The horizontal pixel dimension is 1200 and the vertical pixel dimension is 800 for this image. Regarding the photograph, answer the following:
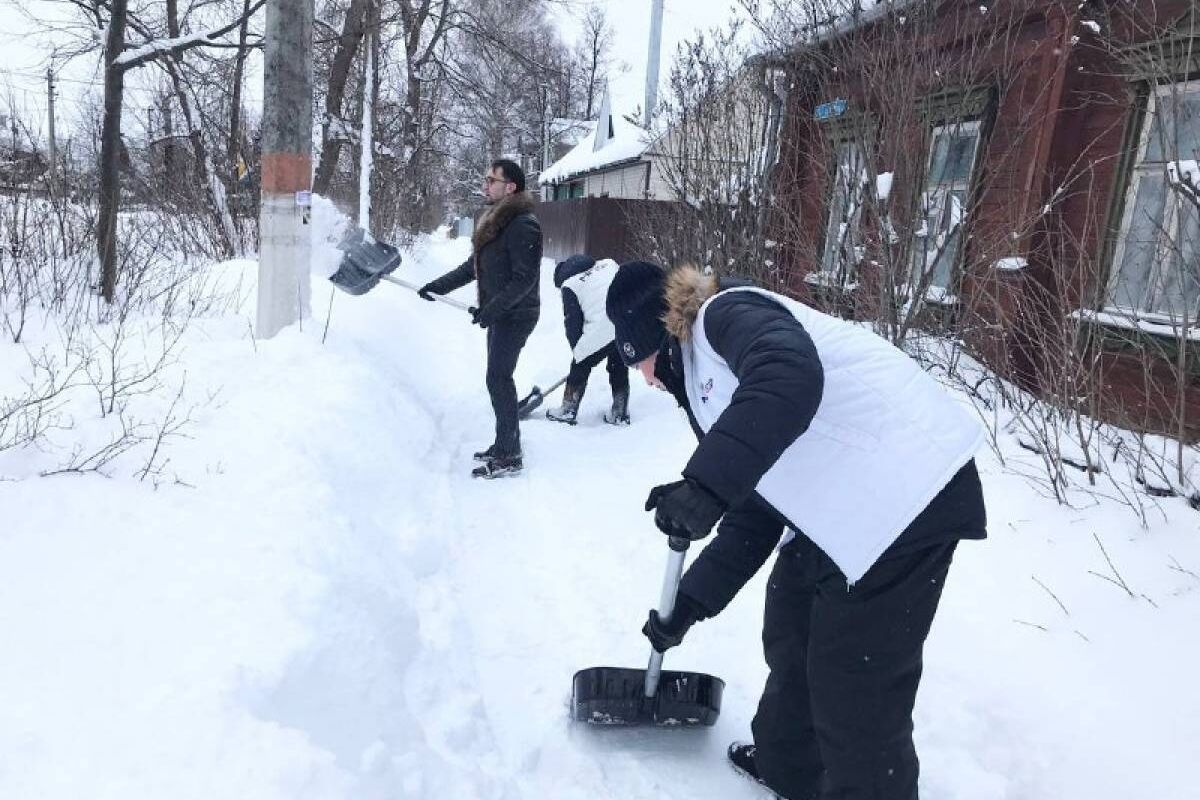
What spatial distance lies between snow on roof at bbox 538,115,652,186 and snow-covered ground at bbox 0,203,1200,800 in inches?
560

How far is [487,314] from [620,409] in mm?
1926

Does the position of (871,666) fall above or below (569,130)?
below

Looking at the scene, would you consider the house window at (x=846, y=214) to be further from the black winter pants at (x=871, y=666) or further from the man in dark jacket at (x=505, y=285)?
the black winter pants at (x=871, y=666)

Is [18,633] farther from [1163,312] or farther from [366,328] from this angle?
[1163,312]

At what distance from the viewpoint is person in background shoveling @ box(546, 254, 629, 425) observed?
19.9ft

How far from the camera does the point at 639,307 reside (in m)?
1.98

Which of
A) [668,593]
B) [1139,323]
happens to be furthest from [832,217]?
[668,593]

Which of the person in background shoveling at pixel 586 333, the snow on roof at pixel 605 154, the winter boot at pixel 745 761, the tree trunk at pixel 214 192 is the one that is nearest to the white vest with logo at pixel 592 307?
the person in background shoveling at pixel 586 333

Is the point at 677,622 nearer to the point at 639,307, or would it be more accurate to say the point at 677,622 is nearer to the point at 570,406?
the point at 639,307

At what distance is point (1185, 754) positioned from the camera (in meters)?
2.24

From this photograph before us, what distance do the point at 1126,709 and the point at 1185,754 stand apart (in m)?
0.20

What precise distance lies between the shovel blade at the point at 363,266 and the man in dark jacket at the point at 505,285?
1.38 metres

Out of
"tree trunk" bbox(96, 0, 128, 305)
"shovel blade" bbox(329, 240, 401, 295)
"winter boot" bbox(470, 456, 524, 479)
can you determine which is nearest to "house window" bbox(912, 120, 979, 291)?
"winter boot" bbox(470, 456, 524, 479)

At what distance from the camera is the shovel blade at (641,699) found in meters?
2.51
